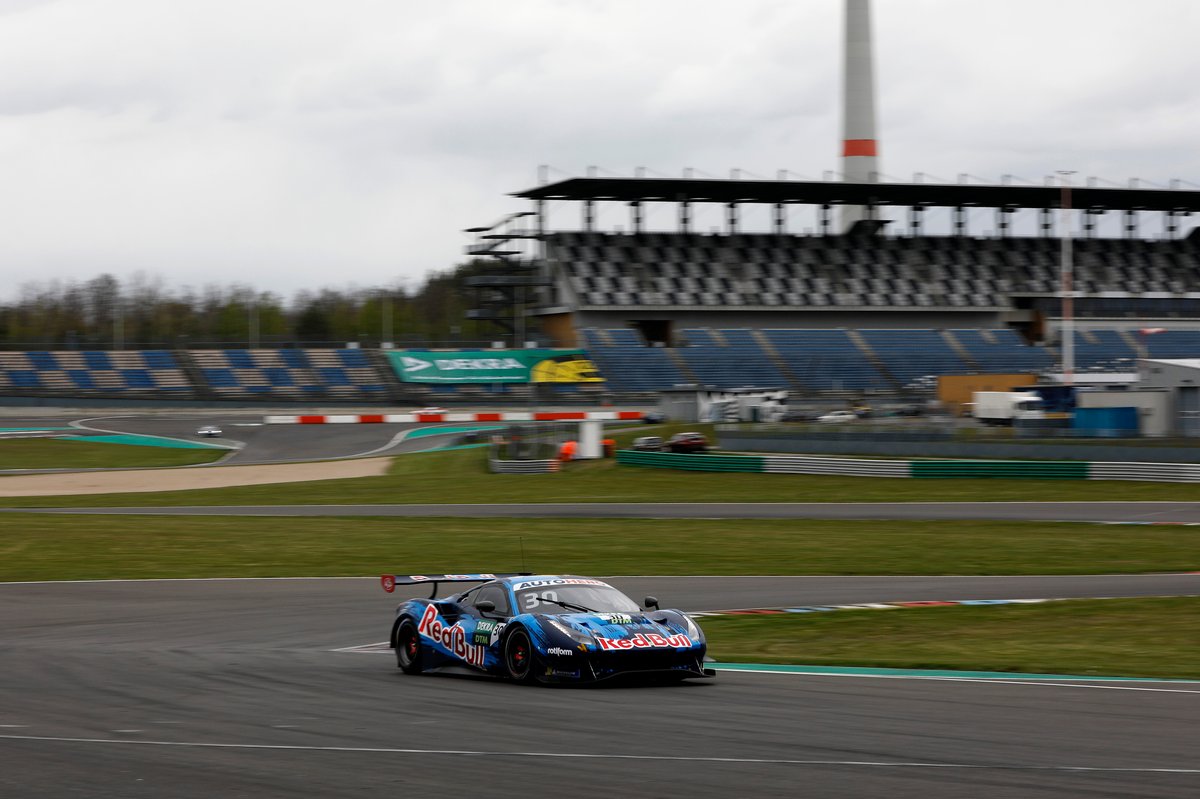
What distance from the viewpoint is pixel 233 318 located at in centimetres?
14250

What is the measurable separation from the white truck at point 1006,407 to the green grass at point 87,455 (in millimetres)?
33854

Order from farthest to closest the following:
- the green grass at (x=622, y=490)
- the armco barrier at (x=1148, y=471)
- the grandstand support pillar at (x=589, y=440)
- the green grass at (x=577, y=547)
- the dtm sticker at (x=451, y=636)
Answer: the grandstand support pillar at (x=589, y=440) < the armco barrier at (x=1148, y=471) < the green grass at (x=622, y=490) < the green grass at (x=577, y=547) < the dtm sticker at (x=451, y=636)

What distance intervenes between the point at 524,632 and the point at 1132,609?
9566 mm

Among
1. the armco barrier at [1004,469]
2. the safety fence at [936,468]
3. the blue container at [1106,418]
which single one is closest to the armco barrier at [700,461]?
the safety fence at [936,468]

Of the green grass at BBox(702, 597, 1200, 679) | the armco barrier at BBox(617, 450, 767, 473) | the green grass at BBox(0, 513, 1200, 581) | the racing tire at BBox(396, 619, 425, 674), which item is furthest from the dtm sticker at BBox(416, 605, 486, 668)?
the armco barrier at BBox(617, 450, 767, 473)

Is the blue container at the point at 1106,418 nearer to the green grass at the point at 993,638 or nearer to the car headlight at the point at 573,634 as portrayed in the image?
the green grass at the point at 993,638

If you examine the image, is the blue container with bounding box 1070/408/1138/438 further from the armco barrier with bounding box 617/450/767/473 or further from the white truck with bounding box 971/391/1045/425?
the armco barrier with bounding box 617/450/767/473

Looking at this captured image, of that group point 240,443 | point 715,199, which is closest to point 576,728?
point 240,443

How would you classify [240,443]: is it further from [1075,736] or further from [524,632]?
[1075,736]

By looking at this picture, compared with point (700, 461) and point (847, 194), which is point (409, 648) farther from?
point (847, 194)

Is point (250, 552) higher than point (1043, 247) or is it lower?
lower

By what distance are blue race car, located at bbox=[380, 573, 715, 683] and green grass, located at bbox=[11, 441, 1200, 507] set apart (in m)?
25.1

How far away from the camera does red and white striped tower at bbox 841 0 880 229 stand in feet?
317

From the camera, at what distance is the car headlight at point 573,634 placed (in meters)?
11.9
